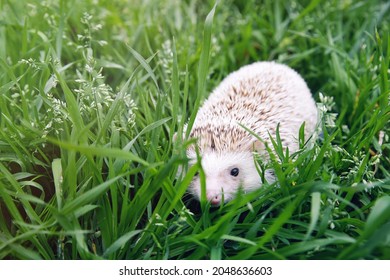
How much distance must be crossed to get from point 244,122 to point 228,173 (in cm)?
37

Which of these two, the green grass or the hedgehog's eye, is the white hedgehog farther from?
the green grass

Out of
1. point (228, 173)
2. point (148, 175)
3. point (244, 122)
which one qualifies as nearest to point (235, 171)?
point (228, 173)

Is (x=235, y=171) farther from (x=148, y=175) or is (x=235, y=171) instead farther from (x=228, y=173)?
(x=148, y=175)

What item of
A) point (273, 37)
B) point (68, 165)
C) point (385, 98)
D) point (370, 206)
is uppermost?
point (273, 37)

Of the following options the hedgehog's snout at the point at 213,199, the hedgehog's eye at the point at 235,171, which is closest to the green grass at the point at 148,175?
the hedgehog's snout at the point at 213,199

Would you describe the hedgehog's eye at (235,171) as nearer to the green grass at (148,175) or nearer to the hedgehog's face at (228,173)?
the hedgehog's face at (228,173)

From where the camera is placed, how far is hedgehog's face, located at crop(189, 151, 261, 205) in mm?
2975

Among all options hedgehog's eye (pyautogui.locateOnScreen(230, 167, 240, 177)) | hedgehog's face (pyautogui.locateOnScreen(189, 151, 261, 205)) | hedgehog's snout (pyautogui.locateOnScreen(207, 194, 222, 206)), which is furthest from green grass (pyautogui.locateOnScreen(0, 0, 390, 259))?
hedgehog's eye (pyautogui.locateOnScreen(230, 167, 240, 177))

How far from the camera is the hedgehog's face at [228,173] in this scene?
2.97m

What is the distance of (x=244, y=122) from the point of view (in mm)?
3234

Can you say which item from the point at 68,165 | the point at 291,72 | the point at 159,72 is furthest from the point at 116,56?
the point at 68,165
